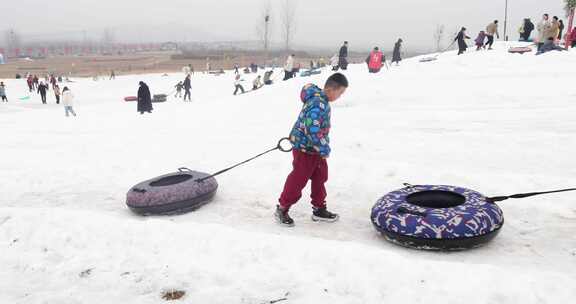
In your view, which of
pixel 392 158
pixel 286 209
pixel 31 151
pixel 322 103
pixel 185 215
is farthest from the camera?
pixel 31 151

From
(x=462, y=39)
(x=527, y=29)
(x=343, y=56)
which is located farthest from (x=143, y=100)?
(x=527, y=29)

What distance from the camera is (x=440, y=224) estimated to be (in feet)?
14.1

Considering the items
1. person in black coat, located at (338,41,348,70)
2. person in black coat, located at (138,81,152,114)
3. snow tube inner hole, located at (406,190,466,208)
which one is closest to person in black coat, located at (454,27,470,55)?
person in black coat, located at (338,41,348,70)

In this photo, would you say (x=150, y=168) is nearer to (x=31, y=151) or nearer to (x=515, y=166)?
(x=31, y=151)

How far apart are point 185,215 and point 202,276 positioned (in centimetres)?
191

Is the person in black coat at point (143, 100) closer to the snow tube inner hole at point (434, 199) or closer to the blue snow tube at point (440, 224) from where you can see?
the snow tube inner hole at point (434, 199)

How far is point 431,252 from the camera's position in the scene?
14.6 feet

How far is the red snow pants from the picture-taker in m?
5.18

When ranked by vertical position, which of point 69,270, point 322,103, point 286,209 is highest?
point 322,103

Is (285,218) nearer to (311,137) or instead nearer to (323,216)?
(323,216)

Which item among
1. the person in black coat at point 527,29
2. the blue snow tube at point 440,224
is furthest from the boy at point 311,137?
the person in black coat at point 527,29

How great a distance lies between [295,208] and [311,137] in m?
1.51

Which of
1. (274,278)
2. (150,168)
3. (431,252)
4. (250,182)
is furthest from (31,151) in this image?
(431,252)

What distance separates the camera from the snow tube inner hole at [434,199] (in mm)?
5090
